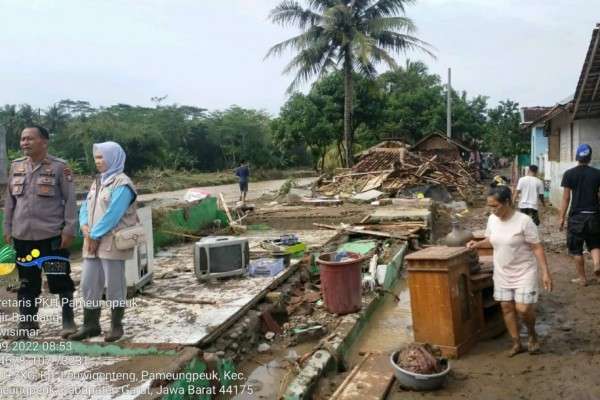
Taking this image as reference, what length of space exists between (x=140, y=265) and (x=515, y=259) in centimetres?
420

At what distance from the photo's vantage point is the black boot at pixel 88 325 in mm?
4500

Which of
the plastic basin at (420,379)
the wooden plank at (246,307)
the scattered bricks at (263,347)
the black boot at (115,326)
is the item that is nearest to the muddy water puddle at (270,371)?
the scattered bricks at (263,347)

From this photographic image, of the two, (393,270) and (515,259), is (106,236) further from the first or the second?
(393,270)

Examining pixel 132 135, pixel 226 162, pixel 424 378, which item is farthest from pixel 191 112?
pixel 424 378

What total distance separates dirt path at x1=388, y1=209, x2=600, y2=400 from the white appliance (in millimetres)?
3310

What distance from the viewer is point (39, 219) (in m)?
4.55

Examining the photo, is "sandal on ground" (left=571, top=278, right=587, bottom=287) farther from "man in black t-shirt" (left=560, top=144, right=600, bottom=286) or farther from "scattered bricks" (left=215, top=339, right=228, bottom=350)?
"scattered bricks" (left=215, top=339, right=228, bottom=350)

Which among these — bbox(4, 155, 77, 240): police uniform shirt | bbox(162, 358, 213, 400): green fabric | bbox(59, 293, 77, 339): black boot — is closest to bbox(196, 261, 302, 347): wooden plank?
bbox(162, 358, 213, 400): green fabric

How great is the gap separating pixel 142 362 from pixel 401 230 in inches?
318

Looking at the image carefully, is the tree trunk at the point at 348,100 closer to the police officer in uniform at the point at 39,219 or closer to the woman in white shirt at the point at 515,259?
the woman in white shirt at the point at 515,259

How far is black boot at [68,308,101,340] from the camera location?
4.50m

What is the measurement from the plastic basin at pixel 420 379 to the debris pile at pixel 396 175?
15.3m

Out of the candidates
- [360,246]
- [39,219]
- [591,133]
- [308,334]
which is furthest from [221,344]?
[591,133]

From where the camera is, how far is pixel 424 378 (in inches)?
161
